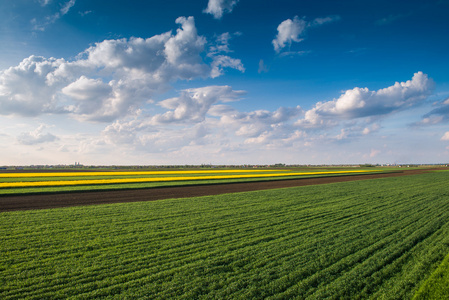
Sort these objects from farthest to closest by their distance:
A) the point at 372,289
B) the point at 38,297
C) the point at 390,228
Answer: the point at 390,228 < the point at 372,289 < the point at 38,297

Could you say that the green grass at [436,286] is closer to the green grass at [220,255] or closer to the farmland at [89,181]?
the green grass at [220,255]

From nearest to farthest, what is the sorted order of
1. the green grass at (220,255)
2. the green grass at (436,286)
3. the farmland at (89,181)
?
the green grass at (436,286)
the green grass at (220,255)
the farmland at (89,181)

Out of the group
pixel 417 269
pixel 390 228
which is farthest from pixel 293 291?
pixel 390 228

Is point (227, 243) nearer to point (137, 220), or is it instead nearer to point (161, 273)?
point (161, 273)

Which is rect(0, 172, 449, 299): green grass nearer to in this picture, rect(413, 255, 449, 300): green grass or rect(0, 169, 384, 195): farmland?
rect(413, 255, 449, 300): green grass

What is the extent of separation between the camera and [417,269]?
773cm

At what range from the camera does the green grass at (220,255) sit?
6727 millimetres

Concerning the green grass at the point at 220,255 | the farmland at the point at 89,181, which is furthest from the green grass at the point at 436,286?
the farmland at the point at 89,181

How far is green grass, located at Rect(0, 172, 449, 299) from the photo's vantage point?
673 centimetres

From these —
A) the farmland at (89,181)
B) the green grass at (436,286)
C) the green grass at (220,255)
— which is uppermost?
the farmland at (89,181)

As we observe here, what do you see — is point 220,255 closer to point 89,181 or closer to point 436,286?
point 436,286

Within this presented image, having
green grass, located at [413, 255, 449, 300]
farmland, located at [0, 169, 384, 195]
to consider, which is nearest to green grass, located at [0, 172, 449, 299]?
green grass, located at [413, 255, 449, 300]

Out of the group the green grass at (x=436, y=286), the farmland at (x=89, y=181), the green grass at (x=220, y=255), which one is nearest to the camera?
the green grass at (x=436, y=286)

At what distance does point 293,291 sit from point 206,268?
279cm
